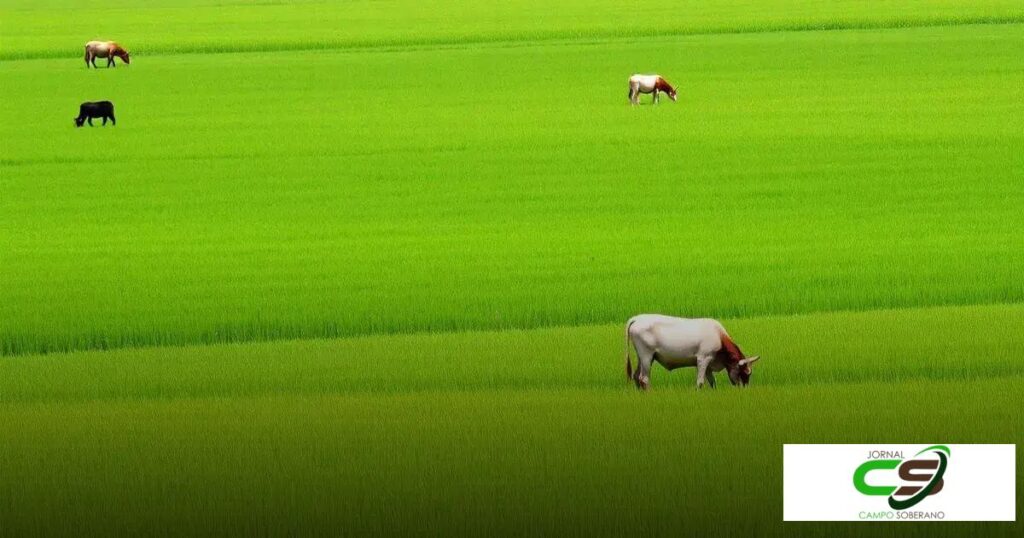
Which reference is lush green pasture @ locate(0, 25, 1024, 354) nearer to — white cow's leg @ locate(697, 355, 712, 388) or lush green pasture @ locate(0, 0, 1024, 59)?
lush green pasture @ locate(0, 0, 1024, 59)

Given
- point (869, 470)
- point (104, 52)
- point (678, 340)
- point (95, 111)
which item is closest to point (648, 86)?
point (95, 111)

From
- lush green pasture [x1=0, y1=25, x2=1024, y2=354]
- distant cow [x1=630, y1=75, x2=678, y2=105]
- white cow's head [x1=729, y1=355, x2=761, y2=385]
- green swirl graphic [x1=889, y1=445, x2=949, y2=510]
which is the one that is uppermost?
distant cow [x1=630, y1=75, x2=678, y2=105]

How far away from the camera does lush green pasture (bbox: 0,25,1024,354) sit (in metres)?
19.0

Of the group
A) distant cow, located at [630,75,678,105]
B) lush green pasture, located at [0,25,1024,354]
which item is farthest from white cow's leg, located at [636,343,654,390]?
distant cow, located at [630,75,678,105]

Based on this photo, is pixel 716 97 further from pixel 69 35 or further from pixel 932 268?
pixel 69 35

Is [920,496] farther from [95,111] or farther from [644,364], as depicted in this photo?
[95,111]

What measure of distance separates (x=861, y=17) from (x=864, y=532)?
44021 millimetres

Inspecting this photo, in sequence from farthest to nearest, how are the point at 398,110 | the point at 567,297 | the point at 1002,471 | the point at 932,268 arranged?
the point at 398,110 < the point at 932,268 < the point at 567,297 < the point at 1002,471

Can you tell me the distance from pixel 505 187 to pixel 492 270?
7.70 m

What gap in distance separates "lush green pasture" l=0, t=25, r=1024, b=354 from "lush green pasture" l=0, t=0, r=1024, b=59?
280 centimetres

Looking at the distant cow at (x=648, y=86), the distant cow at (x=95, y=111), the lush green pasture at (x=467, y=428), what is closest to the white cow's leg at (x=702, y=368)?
the lush green pasture at (x=467, y=428)

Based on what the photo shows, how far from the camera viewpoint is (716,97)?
37469 millimetres

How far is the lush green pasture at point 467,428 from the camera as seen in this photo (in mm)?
9133

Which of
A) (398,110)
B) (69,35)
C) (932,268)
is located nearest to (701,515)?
(932,268)
